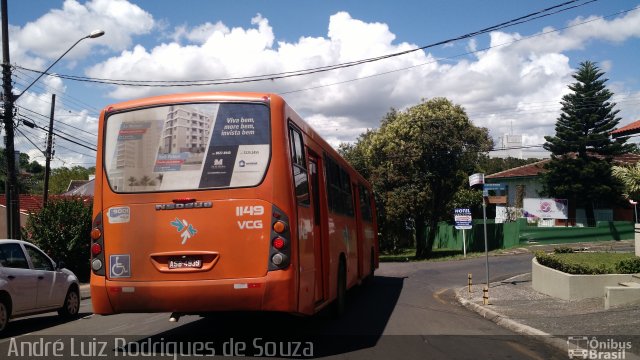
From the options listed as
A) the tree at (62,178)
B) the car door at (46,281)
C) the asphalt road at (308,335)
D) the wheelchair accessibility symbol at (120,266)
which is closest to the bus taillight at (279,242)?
the asphalt road at (308,335)

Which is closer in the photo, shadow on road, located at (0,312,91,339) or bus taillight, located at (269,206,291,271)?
bus taillight, located at (269,206,291,271)

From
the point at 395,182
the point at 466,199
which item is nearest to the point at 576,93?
the point at 466,199

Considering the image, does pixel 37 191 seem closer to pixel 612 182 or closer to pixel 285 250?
pixel 612 182

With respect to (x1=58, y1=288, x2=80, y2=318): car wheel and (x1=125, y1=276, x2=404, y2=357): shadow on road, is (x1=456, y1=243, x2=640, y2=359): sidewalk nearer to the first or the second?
(x1=125, y1=276, x2=404, y2=357): shadow on road

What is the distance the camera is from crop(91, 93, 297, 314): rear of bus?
6957 mm

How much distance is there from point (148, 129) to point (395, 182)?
28498 millimetres

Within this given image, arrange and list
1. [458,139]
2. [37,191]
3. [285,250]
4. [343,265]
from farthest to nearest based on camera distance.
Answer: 1. [37,191]
2. [458,139]
3. [343,265]
4. [285,250]

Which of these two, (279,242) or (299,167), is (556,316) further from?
(279,242)

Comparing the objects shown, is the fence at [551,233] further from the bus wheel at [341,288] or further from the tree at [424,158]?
the bus wheel at [341,288]

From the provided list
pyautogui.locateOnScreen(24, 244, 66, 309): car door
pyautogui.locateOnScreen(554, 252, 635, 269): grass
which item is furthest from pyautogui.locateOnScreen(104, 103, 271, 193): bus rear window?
pyautogui.locateOnScreen(554, 252, 635, 269): grass

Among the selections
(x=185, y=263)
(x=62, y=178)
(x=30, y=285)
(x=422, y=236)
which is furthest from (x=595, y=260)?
(x=62, y=178)

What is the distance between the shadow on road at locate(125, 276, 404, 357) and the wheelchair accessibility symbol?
4.52 ft

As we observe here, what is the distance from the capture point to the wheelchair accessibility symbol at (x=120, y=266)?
23.6ft

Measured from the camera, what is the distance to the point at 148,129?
7488mm
